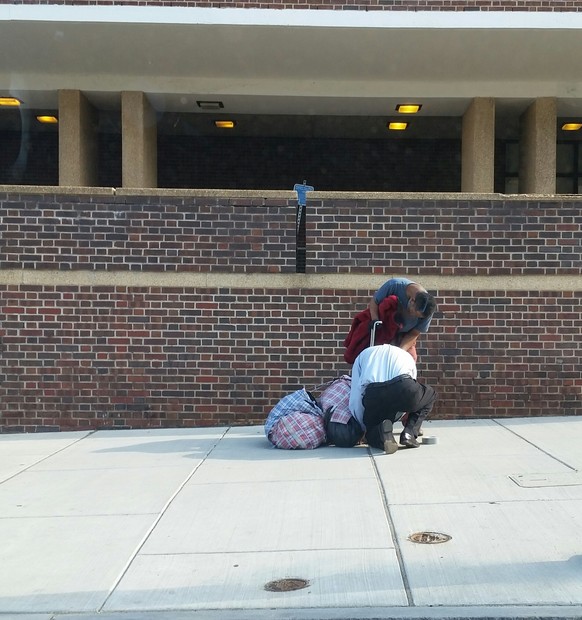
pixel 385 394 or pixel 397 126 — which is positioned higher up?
pixel 397 126

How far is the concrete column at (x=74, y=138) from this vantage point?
13383 mm

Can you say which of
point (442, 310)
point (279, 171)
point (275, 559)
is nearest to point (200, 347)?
point (442, 310)

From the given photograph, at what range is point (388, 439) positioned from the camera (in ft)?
23.6

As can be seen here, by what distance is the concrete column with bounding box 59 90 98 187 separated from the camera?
13383 mm

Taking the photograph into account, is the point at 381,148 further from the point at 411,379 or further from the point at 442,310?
the point at 411,379

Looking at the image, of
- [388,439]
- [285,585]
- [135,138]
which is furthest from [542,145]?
[285,585]

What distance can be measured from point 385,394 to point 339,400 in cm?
71

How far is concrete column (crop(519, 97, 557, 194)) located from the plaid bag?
747 centimetres

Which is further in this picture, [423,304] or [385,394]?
[423,304]

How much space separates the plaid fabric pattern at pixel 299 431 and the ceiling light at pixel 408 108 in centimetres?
780

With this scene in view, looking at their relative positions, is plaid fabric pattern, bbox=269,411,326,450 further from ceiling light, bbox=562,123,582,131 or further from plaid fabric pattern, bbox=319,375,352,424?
ceiling light, bbox=562,123,582,131

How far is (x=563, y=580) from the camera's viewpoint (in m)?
4.19

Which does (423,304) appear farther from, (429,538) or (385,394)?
(429,538)

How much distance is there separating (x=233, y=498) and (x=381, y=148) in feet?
36.7
